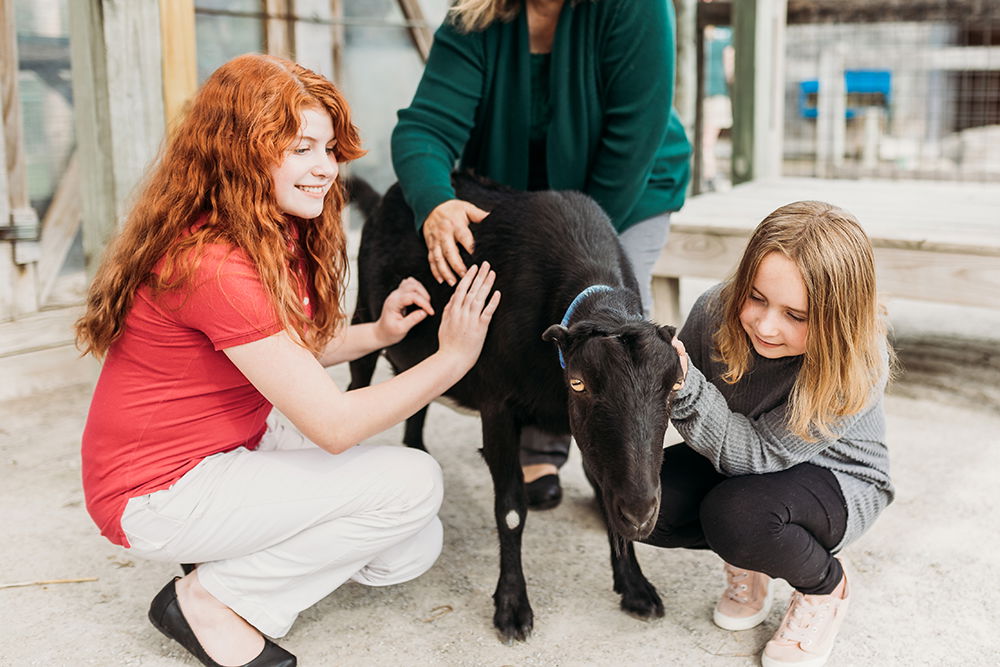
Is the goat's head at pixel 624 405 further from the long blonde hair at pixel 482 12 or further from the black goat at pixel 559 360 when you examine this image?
the long blonde hair at pixel 482 12

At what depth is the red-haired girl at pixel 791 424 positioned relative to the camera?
7.22 ft

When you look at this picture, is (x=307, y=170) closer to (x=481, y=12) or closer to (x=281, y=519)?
(x=281, y=519)

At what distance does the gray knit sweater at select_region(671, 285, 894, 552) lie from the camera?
2316 mm

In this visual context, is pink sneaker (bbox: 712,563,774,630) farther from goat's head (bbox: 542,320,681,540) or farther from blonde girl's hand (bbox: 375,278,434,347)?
blonde girl's hand (bbox: 375,278,434,347)

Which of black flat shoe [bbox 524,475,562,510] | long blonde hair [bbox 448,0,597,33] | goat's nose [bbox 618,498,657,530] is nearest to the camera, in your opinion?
goat's nose [bbox 618,498,657,530]

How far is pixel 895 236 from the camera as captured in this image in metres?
4.13

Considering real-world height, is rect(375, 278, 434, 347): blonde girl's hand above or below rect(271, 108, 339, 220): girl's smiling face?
below

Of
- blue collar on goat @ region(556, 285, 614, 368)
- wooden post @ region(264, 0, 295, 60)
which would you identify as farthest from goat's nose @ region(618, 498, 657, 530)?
wooden post @ region(264, 0, 295, 60)

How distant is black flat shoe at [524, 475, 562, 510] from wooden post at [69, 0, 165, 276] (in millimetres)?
1892

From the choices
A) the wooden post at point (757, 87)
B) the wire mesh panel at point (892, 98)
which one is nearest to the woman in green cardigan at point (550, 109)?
the wooden post at point (757, 87)

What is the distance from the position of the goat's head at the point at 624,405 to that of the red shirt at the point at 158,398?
0.68 meters

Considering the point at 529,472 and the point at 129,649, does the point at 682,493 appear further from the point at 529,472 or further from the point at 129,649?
the point at 129,649

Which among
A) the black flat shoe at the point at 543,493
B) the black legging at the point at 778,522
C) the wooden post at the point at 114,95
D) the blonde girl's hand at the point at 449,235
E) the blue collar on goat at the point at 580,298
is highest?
the wooden post at the point at 114,95

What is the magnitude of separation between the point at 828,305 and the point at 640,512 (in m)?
0.65
